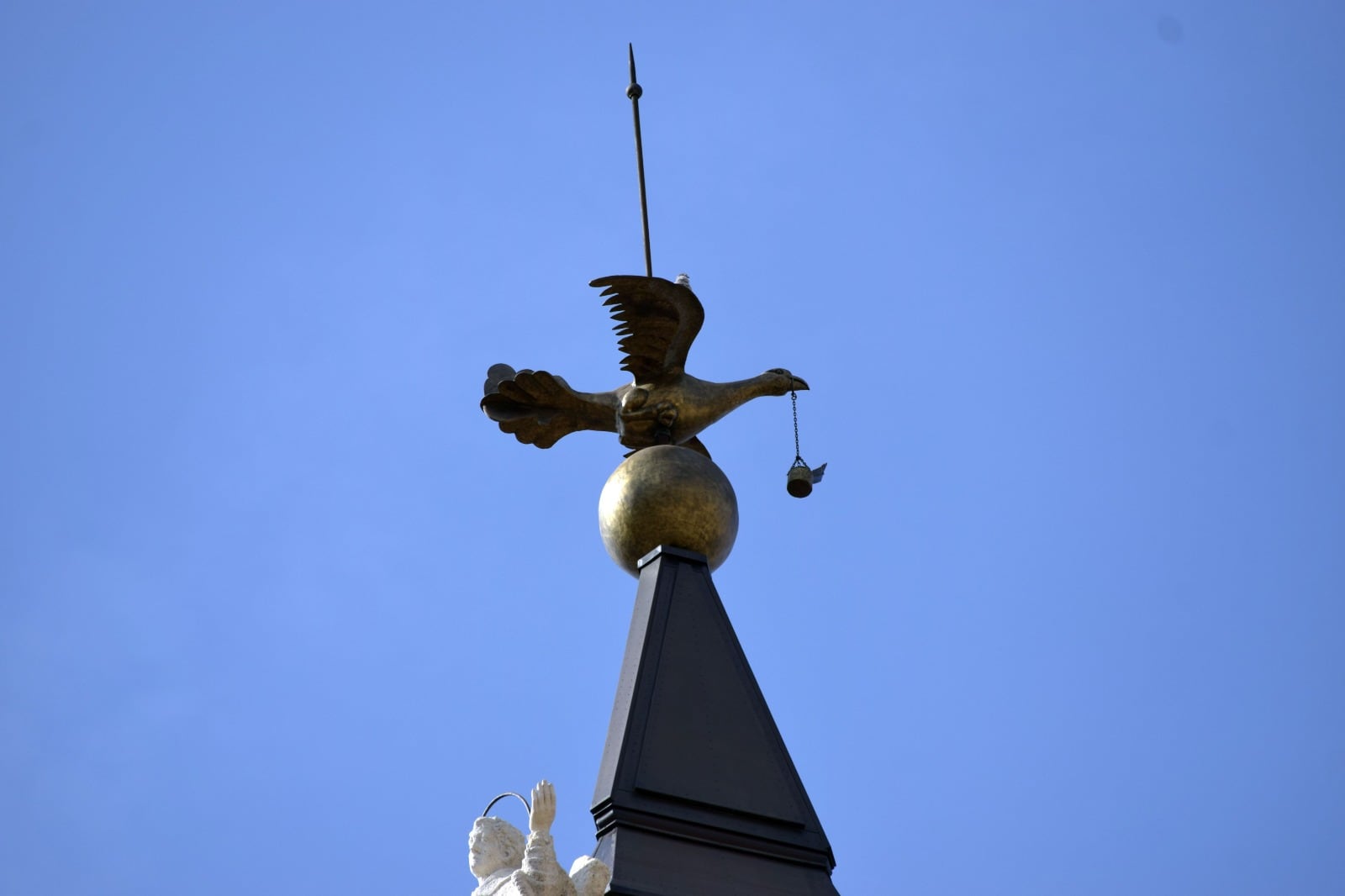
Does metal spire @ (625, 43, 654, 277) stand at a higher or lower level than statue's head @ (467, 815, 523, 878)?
higher

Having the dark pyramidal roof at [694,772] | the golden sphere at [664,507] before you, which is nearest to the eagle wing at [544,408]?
the golden sphere at [664,507]

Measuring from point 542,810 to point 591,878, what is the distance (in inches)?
15.4

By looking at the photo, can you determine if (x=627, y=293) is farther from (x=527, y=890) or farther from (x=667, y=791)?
(x=527, y=890)

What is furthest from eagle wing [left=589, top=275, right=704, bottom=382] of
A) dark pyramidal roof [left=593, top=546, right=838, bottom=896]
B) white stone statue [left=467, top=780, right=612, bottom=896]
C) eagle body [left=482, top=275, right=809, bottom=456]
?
white stone statue [left=467, top=780, right=612, bottom=896]

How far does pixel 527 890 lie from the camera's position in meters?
8.51

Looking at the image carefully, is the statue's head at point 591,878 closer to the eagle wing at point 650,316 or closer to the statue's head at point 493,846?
the statue's head at point 493,846

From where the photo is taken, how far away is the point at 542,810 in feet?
28.7

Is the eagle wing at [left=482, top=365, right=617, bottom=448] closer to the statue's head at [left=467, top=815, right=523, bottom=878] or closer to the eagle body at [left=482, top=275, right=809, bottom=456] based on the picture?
the eagle body at [left=482, top=275, right=809, bottom=456]

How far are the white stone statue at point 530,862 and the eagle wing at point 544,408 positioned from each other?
3357mm

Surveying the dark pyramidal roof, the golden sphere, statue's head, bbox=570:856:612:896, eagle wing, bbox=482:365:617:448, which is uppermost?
eagle wing, bbox=482:365:617:448

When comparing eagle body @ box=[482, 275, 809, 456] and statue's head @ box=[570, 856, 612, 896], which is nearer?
statue's head @ box=[570, 856, 612, 896]

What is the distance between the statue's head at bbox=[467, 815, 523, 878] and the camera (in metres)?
8.88

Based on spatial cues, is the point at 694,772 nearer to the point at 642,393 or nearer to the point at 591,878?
the point at 591,878

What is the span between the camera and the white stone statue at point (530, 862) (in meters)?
8.57
